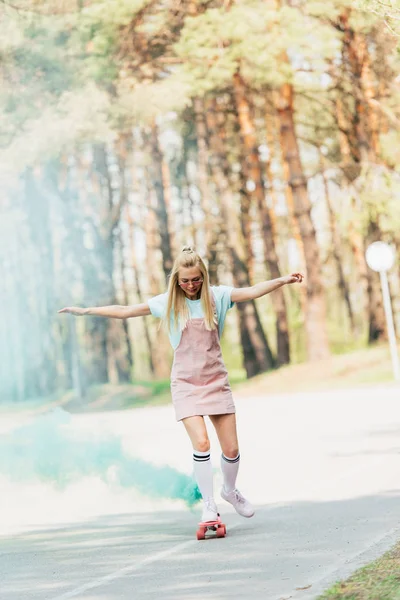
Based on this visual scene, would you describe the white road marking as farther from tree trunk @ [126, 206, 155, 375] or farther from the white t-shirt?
tree trunk @ [126, 206, 155, 375]

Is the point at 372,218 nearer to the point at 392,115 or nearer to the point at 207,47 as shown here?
the point at 392,115

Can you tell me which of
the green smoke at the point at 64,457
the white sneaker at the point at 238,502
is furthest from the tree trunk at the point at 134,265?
the white sneaker at the point at 238,502

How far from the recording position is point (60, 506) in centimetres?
1129

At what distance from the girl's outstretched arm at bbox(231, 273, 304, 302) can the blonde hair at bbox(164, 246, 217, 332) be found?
7.4 inches

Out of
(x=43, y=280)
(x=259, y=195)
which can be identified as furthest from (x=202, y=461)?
(x=43, y=280)

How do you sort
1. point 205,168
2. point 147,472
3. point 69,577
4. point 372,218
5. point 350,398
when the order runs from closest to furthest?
point 69,577, point 147,472, point 350,398, point 372,218, point 205,168

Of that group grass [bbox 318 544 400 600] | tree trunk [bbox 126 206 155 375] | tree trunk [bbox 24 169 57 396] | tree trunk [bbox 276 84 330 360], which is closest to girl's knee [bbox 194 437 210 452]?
grass [bbox 318 544 400 600]

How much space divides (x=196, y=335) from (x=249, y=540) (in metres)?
1.30

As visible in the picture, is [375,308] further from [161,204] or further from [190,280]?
[190,280]

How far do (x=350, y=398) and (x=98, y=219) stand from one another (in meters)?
23.8

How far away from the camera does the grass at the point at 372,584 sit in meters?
5.75

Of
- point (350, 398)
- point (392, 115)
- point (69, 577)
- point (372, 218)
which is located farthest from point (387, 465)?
point (392, 115)

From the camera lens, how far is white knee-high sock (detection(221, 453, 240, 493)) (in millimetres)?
8672

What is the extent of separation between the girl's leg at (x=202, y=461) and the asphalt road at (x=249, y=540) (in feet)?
0.71
